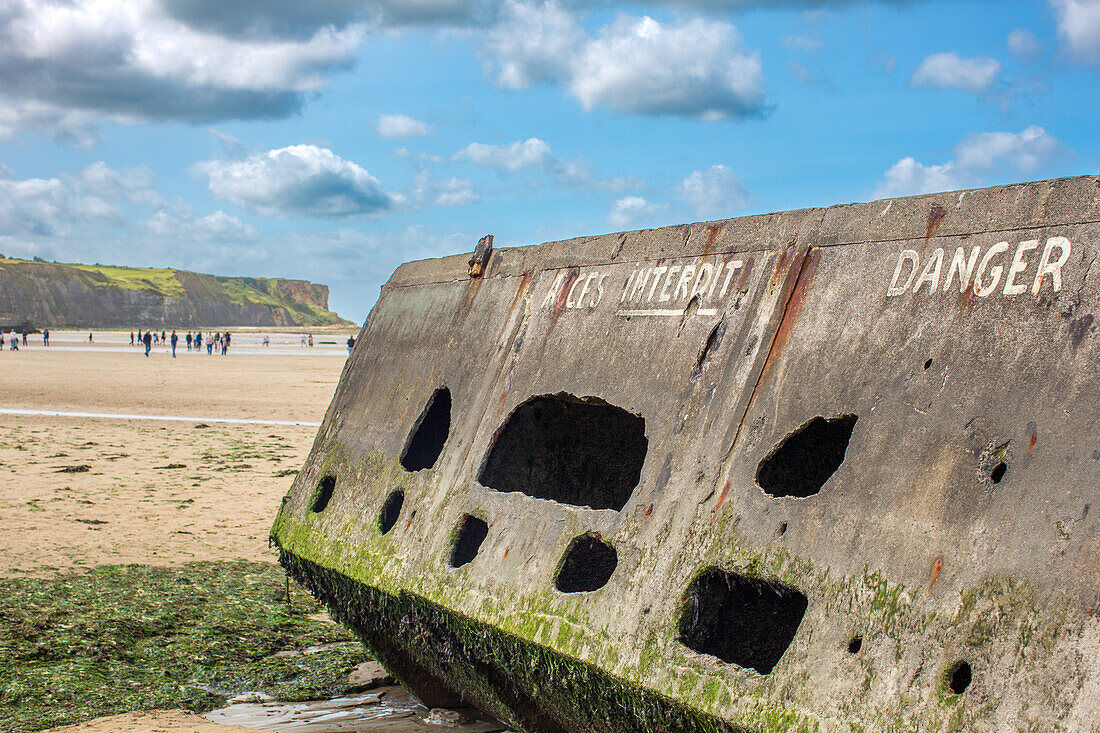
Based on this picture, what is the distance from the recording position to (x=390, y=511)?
480cm

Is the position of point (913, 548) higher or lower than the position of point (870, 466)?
lower

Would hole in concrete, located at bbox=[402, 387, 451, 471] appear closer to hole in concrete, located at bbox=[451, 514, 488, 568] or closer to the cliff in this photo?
hole in concrete, located at bbox=[451, 514, 488, 568]

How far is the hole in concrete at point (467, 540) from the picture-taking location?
4141mm

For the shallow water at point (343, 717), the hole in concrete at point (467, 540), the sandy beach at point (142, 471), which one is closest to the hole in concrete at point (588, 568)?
the hole in concrete at point (467, 540)

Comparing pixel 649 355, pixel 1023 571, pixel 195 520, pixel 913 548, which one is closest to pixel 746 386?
pixel 649 355

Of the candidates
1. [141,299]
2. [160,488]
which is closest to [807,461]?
[160,488]

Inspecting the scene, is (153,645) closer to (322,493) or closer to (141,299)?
(322,493)

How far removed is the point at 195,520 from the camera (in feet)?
30.9

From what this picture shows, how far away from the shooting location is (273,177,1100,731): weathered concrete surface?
7.84 ft

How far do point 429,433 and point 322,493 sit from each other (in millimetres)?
737

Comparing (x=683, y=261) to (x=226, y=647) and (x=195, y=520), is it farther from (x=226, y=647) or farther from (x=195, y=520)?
(x=195, y=520)

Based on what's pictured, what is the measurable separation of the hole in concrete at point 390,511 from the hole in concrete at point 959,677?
290 cm

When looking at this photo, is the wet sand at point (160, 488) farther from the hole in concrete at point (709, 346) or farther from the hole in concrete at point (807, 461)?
the hole in concrete at point (709, 346)

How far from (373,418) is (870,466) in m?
3.23
